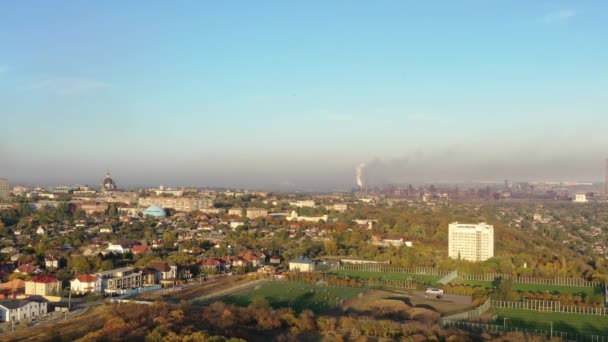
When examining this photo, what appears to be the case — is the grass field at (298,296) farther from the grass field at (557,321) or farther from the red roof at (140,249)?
the red roof at (140,249)

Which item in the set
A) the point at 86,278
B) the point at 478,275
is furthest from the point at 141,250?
the point at 478,275

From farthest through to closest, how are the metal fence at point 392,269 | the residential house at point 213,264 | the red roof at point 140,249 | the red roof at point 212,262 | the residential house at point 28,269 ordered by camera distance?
Answer: the red roof at point 140,249, the metal fence at point 392,269, the red roof at point 212,262, the residential house at point 213,264, the residential house at point 28,269

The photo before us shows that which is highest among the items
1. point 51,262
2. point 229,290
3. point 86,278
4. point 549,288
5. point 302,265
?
point 86,278

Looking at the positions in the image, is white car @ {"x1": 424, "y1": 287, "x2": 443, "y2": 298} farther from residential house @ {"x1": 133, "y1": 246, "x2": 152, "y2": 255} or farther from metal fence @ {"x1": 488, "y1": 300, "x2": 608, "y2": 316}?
residential house @ {"x1": 133, "y1": 246, "x2": 152, "y2": 255}

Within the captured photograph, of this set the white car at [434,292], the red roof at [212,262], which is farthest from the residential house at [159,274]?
the white car at [434,292]

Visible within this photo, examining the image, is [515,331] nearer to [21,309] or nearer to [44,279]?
[21,309]

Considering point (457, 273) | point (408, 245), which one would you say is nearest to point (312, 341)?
point (457, 273)
